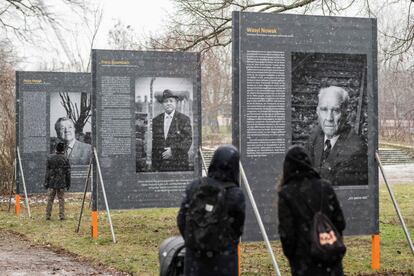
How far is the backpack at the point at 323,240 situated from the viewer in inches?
219

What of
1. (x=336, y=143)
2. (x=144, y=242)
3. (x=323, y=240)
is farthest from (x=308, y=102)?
(x=144, y=242)

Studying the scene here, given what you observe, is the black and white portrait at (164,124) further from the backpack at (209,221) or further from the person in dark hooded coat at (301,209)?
the person in dark hooded coat at (301,209)

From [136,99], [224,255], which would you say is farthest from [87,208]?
[224,255]

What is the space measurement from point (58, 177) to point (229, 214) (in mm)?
12797

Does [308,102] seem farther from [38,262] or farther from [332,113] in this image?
[38,262]

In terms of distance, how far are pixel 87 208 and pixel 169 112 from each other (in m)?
8.09

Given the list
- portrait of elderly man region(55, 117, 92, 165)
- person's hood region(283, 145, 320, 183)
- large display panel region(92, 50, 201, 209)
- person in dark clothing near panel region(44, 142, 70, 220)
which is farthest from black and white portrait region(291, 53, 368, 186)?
portrait of elderly man region(55, 117, 92, 165)

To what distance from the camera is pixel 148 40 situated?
16.4 m

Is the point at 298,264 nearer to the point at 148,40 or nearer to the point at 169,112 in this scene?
the point at 169,112

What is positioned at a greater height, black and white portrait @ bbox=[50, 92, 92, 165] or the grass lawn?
black and white portrait @ bbox=[50, 92, 92, 165]

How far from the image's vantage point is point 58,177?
18062 mm

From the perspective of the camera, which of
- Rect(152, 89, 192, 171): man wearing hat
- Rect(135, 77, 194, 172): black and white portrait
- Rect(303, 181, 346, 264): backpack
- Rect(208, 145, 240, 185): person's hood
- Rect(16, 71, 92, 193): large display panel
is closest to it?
Rect(303, 181, 346, 264): backpack

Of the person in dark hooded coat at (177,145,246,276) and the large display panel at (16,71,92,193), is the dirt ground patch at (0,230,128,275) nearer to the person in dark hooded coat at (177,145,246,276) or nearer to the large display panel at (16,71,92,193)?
the person in dark hooded coat at (177,145,246,276)

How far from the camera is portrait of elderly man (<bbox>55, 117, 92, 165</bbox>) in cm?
1958
